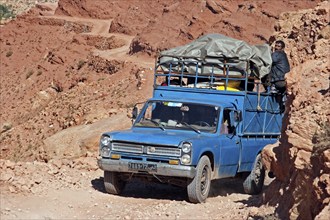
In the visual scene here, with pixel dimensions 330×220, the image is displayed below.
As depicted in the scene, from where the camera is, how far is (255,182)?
14.4 meters

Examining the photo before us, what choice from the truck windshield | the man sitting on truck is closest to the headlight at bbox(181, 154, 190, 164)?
the truck windshield

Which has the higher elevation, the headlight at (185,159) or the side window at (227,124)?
the side window at (227,124)

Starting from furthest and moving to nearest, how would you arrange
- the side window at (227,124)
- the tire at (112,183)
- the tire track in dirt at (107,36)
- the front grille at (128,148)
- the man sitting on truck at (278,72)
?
the tire track in dirt at (107,36), the man sitting on truck at (278,72), the side window at (227,124), the tire at (112,183), the front grille at (128,148)

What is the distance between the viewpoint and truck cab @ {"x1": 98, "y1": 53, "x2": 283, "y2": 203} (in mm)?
12914

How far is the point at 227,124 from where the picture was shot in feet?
46.1

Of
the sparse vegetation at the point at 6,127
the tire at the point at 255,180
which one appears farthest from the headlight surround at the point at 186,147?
the sparse vegetation at the point at 6,127

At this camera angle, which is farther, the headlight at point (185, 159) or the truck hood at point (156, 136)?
the truck hood at point (156, 136)

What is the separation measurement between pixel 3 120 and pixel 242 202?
24.4m

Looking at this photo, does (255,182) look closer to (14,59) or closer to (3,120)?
(3,120)

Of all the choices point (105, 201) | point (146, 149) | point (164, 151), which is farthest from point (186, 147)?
point (105, 201)

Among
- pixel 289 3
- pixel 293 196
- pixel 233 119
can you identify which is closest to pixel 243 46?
pixel 233 119

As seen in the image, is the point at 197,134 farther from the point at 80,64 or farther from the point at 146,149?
the point at 80,64

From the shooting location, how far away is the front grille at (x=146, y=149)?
1284cm

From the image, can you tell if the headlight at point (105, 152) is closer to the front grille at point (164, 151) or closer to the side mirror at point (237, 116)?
the front grille at point (164, 151)
